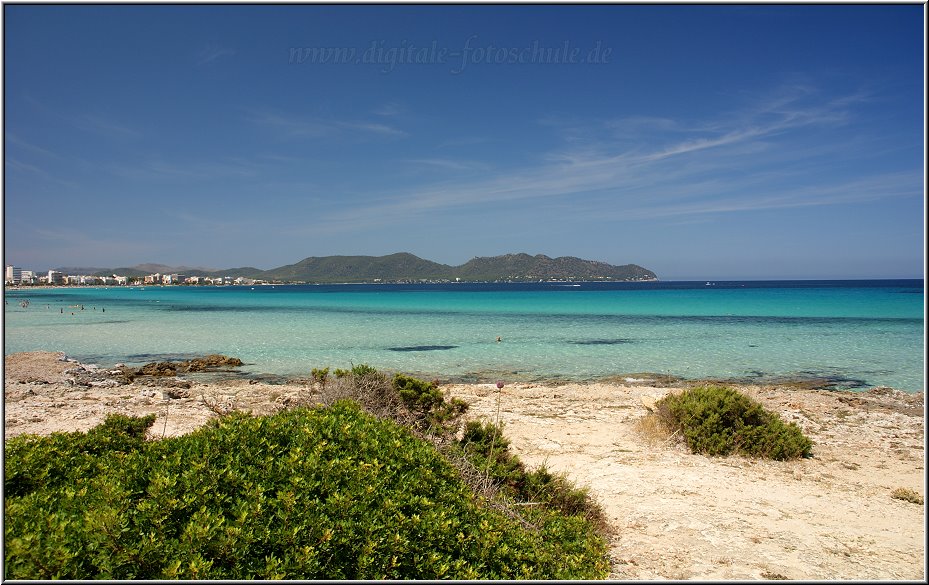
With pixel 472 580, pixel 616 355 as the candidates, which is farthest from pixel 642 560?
pixel 616 355

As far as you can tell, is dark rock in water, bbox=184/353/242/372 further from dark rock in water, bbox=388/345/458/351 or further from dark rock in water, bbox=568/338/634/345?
dark rock in water, bbox=568/338/634/345

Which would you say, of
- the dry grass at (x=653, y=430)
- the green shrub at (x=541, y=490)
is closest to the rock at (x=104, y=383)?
the green shrub at (x=541, y=490)

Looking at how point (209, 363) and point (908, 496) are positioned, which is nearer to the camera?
point (908, 496)

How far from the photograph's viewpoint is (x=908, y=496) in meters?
7.05

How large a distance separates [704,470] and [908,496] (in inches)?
102

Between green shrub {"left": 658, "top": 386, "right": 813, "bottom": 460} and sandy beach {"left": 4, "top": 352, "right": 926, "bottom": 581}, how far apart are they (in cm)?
28

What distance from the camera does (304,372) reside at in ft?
64.3

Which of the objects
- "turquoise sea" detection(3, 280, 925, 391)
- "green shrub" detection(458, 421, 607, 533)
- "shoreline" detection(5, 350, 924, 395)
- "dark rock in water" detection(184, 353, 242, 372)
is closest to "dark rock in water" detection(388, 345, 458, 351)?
"turquoise sea" detection(3, 280, 925, 391)

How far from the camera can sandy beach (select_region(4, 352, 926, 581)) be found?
5156mm

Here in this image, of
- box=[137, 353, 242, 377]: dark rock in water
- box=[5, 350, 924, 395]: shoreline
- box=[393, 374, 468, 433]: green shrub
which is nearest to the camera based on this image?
box=[393, 374, 468, 433]: green shrub

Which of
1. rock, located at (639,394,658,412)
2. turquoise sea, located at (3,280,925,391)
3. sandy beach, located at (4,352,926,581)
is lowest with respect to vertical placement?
turquoise sea, located at (3,280,925,391)

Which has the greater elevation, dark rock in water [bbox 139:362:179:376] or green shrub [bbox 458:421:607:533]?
green shrub [bbox 458:421:607:533]

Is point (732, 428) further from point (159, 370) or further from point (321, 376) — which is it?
point (159, 370)

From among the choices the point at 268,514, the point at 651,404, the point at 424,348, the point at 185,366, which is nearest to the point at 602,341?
the point at 424,348
